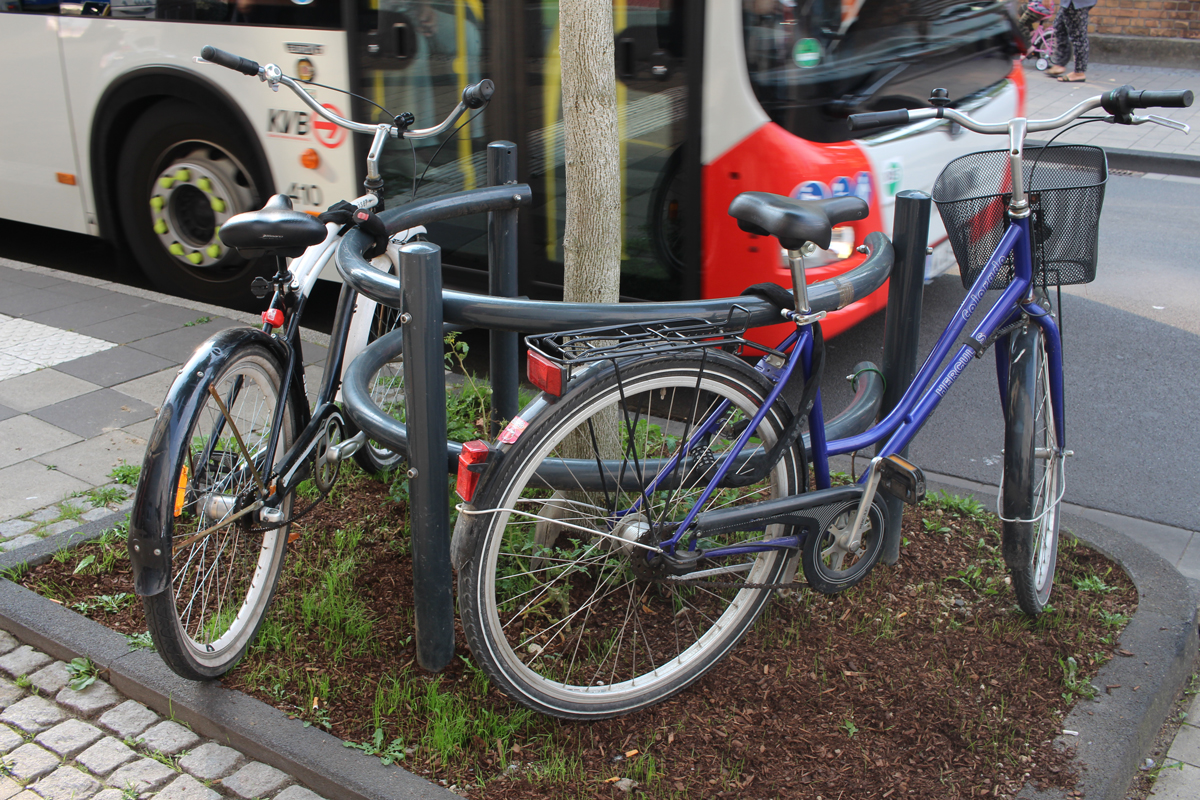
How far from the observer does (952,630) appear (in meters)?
3.05

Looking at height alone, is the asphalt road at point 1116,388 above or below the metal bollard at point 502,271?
below

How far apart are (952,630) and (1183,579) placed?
846 mm

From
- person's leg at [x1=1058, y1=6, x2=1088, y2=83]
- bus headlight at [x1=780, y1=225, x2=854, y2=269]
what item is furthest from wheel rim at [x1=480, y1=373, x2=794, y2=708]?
person's leg at [x1=1058, y1=6, x2=1088, y2=83]

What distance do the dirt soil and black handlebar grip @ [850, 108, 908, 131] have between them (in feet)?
4.53

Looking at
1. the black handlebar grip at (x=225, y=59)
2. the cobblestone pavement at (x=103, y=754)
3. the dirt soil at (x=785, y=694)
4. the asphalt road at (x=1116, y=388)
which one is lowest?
the asphalt road at (x=1116, y=388)

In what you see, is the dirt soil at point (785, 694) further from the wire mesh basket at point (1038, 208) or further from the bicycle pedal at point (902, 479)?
the wire mesh basket at point (1038, 208)

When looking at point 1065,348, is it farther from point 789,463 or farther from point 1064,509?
point 789,463

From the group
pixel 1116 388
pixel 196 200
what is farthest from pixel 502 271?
pixel 196 200

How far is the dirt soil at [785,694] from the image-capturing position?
249 centimetres

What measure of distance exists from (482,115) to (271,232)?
2.95 meters

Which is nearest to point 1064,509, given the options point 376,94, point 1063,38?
point 376,94

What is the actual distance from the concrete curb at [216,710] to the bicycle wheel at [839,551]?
3.52ft

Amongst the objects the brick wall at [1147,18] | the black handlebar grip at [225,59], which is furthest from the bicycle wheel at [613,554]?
the brick wall at [1147,18]

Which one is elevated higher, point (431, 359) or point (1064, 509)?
point (431, 359)
